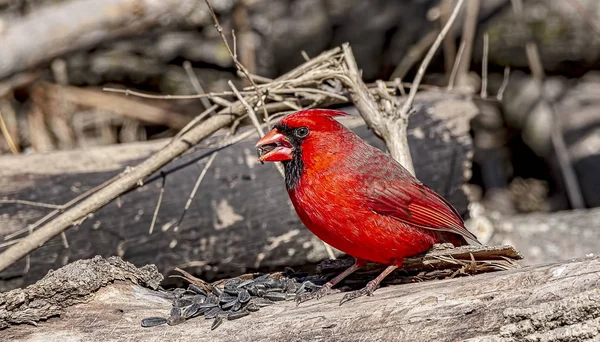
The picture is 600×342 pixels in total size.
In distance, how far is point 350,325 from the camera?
308 cm

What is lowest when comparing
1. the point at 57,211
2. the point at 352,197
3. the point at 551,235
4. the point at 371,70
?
the point at 551,235

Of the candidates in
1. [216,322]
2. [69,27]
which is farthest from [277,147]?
[69,27]

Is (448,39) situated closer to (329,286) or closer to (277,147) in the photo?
(277,147)

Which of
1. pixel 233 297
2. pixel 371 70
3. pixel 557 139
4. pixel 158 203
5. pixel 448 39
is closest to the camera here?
pixel 233 297

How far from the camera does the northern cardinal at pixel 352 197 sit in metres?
3.35

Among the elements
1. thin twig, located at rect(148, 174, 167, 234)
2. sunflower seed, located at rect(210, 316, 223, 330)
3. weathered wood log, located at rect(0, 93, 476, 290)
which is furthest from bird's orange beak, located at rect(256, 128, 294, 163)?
weathered wood log, located at rect(0, 93, 476, 290)

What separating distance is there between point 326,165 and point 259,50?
4.25 meters

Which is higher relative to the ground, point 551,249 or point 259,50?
point 259,50

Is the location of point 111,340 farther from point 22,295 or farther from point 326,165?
point 326,165

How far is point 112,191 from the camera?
4441 mm

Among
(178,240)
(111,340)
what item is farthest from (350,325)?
(178,240)

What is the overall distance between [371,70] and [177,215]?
3.14m

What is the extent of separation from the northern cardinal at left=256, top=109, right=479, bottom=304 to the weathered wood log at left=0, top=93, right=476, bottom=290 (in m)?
1.30

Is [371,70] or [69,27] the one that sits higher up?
[69,27]
